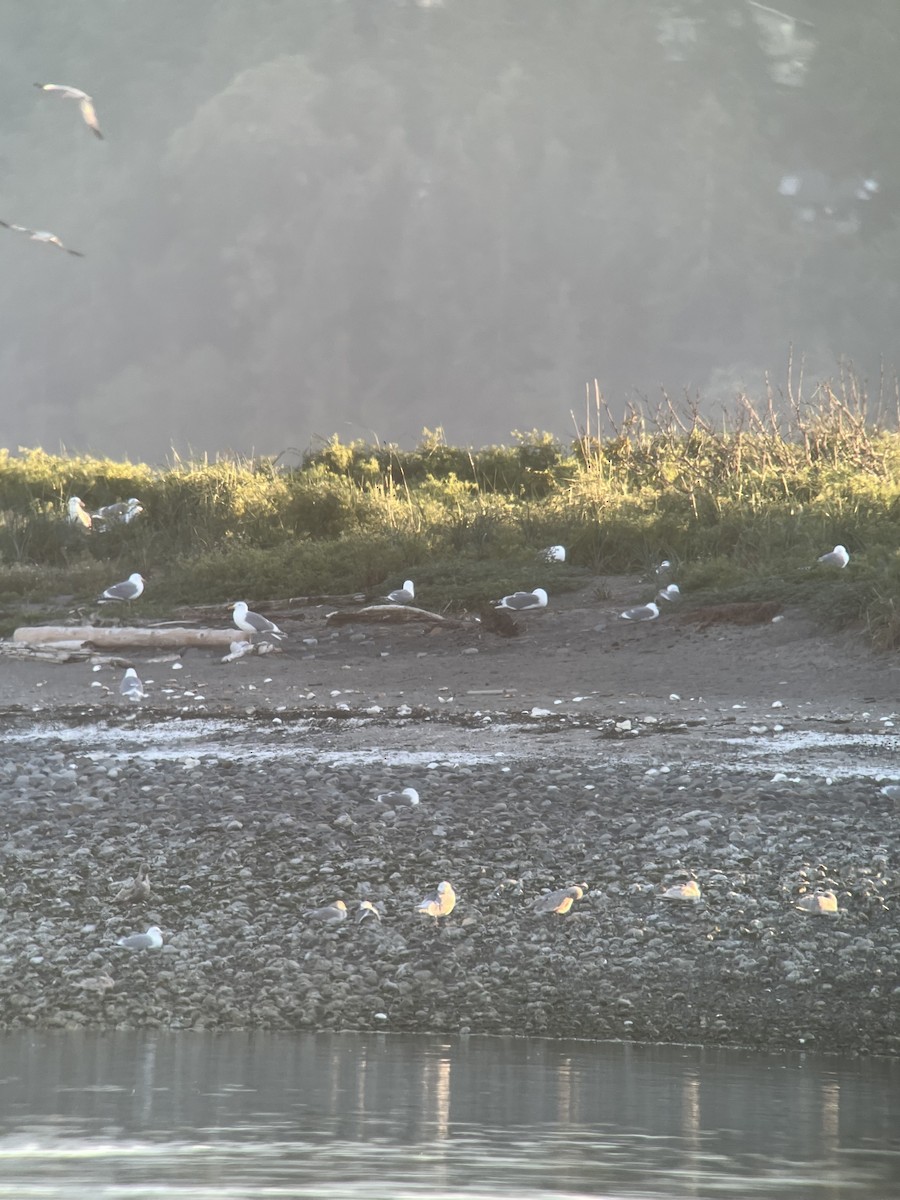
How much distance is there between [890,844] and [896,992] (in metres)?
1.32

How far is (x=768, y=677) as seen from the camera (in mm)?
11484

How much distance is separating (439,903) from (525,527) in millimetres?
11066

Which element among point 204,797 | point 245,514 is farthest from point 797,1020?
point 245,514

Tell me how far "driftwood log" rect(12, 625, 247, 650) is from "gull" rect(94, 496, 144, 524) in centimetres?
462

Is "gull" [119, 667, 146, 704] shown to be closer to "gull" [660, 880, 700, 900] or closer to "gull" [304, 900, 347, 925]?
"gull" [304, 900, 347, 925]

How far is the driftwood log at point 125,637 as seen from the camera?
1316 cm

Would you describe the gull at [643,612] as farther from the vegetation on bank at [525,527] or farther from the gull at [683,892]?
the gull at [683,892]

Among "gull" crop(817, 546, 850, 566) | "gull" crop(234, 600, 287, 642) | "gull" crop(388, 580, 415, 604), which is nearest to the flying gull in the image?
"gull" crop(234, 600, 287, 642)

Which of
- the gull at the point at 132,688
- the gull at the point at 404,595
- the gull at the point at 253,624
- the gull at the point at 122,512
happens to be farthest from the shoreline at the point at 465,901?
the gull at the point at 122,512

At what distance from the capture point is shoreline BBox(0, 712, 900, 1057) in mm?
5250

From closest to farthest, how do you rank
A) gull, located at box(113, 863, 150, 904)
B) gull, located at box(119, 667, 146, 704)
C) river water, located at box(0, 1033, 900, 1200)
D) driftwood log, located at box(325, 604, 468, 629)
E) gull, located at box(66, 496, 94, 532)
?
river water, located at box(0, 1033, 900, 1200)
gull, located at box(113, 863, 150, 904)
gull, located at box(119, 667, 146, 704)
driftwood log, located at box(325, 604, 468, 629)
gull, located at box(66, 496, 94, 532)

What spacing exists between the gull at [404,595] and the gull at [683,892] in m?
8.02

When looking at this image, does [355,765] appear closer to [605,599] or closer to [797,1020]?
[797,1020]

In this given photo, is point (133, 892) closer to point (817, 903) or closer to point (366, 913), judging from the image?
point (366, 913)
